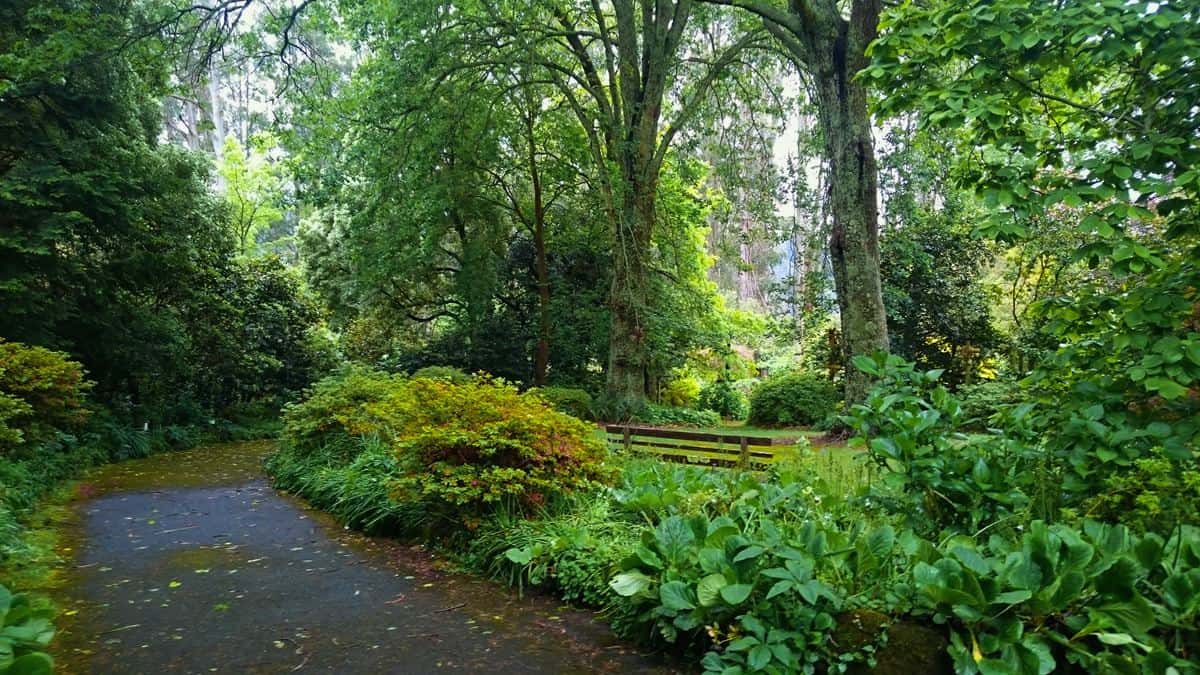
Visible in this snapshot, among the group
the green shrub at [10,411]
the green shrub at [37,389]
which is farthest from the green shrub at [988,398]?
the green shrub at [37,389]

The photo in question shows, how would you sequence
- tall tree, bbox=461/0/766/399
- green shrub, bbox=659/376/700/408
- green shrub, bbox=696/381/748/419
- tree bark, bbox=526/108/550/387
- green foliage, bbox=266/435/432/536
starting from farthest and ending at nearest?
green shrub, bbox=659/376/700/408
green shrub, bbox=696/381/748/419
tree bark, bbox=526/108/550/387
tall tree, bbox=461/0/766/399
green foliage, bbox=266/435/432/536

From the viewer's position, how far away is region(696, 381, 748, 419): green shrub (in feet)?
56.6

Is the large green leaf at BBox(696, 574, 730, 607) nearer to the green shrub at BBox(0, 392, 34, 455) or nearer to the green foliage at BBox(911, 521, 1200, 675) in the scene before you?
the green foliage at BBox(911, 521, 1200, 675)

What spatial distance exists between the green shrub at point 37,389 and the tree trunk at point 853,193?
861 cm

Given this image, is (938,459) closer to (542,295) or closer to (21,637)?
(21,637)

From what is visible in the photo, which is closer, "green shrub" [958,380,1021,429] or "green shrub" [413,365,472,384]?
"green shrub" [958,380,1021,429]

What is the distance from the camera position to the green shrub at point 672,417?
13.2m

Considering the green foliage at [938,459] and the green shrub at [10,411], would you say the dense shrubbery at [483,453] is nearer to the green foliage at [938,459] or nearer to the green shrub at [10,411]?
the green foliage at [938,459]

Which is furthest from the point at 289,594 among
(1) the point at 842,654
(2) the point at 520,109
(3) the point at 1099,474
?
(2) the point at 520,109

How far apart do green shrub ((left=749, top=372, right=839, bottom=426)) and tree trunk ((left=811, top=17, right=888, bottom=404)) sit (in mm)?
5707

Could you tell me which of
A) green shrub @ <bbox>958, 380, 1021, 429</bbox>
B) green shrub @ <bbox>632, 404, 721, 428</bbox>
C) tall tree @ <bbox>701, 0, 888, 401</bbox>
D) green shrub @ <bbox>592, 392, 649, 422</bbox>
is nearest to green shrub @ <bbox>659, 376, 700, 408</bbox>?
green shrub @ <bbox>632, 404, 721, 428</bbox>

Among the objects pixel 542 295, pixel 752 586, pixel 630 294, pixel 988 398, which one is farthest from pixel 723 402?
pixel 752 586

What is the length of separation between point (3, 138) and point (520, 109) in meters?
7.36

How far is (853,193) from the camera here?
7805mm
